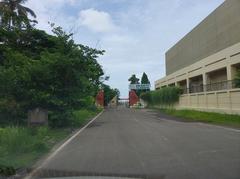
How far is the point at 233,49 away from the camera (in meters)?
42.0

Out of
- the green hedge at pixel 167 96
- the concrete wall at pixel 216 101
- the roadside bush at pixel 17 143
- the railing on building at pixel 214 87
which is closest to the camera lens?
the roadside bush at pixel 17 143

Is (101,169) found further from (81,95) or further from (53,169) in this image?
(81,95)

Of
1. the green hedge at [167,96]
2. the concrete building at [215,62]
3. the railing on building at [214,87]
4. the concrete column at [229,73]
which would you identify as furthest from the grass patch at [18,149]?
the green hedge at [167,96]

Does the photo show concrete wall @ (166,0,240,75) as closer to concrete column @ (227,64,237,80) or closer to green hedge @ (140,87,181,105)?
concrete column @ (227,64,237,80)

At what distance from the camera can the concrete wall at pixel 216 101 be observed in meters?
39.0

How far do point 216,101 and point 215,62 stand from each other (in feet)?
19.2

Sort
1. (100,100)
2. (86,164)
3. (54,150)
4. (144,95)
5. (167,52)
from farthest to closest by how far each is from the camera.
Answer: (100,100) → (144,95) → (167,52) → (54,150) → (86,164)

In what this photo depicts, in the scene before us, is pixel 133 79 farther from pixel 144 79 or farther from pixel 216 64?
pixel 216 64

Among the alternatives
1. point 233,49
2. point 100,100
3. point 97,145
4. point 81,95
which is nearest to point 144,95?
point 100,100

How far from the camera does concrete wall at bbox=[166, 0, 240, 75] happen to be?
48.8 meters

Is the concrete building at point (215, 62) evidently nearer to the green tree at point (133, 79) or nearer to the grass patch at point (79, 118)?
the grass patch at point (79, 118)

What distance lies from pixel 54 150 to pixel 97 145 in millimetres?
1980

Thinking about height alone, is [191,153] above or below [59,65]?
below

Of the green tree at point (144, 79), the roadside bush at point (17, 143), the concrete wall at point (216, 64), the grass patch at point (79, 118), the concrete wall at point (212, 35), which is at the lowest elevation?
the roadside bush at point (17, 143)
